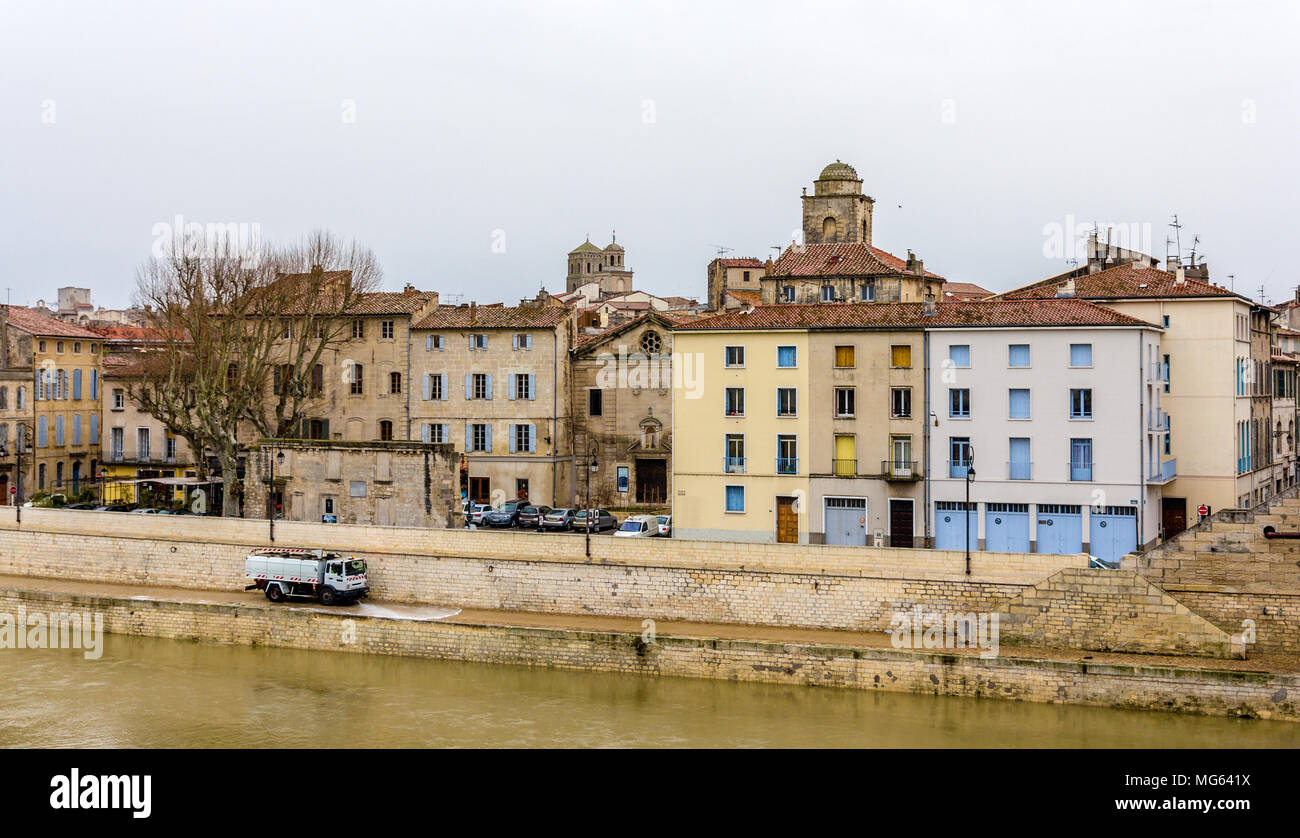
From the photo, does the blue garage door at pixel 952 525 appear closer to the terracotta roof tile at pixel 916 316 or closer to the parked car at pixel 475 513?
the terracotta roof tile at pixel 916 316

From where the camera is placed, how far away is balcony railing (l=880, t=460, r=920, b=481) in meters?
36.0

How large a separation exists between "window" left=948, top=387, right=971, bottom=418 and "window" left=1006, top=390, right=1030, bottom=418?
3.60 feet

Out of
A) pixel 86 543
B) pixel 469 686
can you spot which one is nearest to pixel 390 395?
pixel 86 543

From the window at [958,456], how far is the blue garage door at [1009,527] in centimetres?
119

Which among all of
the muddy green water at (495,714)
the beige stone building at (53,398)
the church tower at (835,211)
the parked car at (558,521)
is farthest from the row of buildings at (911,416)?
the beige stone building at (53,398)

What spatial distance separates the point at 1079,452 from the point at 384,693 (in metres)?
18.7

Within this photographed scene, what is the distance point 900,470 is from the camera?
36.3 meters

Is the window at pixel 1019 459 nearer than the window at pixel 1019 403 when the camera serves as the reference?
Yes

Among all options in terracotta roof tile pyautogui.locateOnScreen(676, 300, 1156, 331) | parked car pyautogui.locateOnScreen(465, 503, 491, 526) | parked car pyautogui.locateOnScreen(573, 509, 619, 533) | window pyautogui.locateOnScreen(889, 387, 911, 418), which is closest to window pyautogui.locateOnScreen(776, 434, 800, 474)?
window pyautogui.locateOnScreen(889, 387, 911, 418)

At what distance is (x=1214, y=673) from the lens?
2609cm

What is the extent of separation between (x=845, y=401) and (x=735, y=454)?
11.3 feet

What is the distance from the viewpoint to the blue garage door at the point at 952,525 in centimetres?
3575

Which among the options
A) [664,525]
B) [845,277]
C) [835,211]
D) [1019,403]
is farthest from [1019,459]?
[835,211]

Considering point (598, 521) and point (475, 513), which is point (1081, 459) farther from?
point (475, 513)
